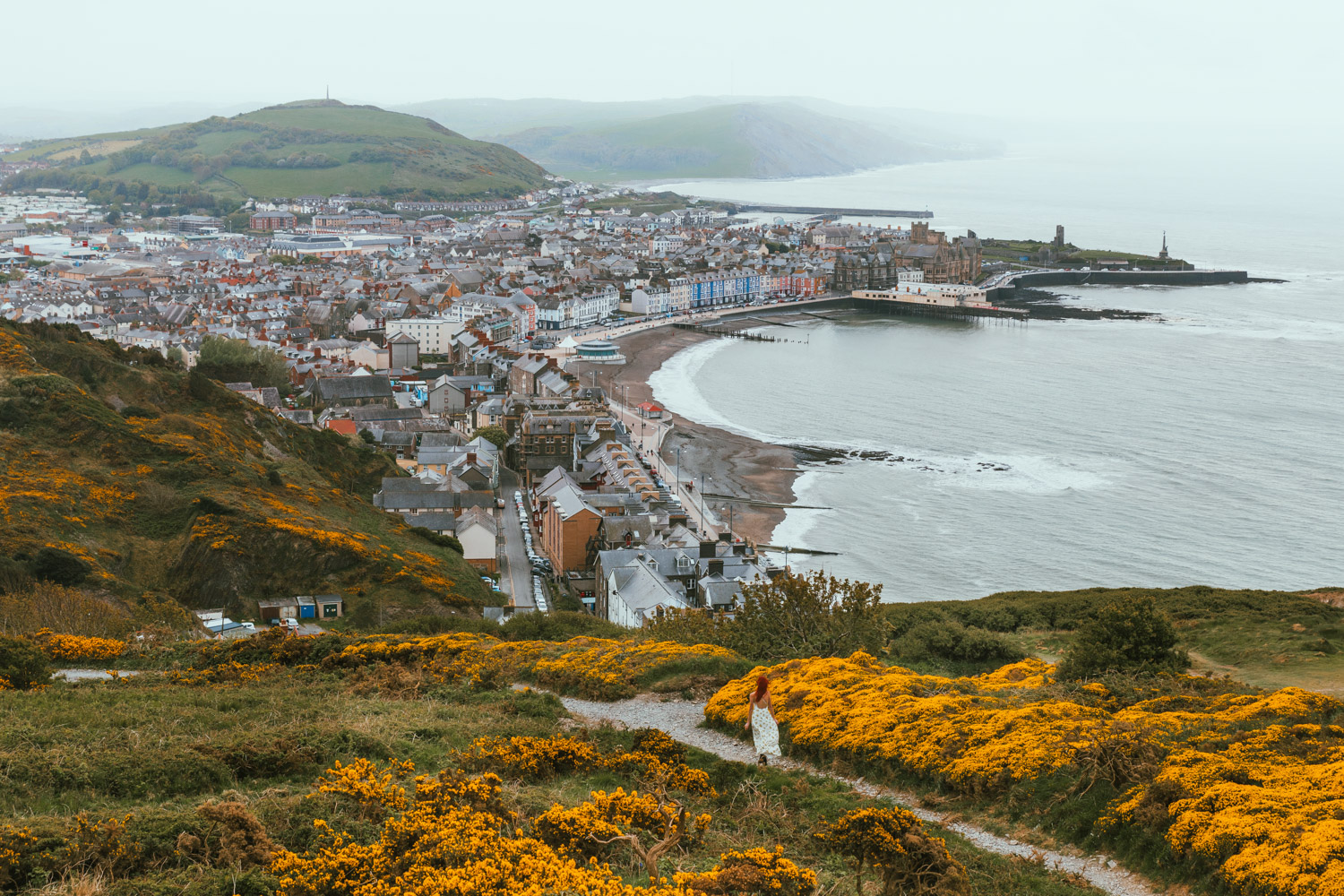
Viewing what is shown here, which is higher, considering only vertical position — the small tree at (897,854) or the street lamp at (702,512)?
Answer: the small tree at (897,854)

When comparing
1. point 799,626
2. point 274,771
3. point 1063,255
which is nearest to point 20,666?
point 274,771

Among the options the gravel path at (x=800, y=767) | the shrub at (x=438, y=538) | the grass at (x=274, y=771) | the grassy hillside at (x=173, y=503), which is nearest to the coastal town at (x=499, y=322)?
the shrub at (x=438, y=538)

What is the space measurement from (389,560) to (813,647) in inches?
441

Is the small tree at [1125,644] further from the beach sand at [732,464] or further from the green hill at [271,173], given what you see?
the green hill at [271,173]

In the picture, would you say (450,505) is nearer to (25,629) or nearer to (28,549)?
(28,549)

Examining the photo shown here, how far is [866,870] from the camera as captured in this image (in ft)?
27.2

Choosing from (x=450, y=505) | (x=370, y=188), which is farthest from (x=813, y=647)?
(x=370, y=188)

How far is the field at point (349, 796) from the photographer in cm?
705

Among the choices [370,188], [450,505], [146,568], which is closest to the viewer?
[146,568]

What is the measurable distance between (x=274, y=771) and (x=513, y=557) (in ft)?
81.7

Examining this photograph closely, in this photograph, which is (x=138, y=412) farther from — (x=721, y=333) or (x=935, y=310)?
(x=935, y=310)

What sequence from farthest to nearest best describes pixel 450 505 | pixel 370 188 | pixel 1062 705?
pixel 370 188 → pixel 450 505 → pixel 1062 705

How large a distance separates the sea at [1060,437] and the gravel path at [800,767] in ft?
63.3

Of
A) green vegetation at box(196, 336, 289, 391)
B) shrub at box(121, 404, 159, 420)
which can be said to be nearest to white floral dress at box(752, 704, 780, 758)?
shrub at box(121, 404, 159, 420)
